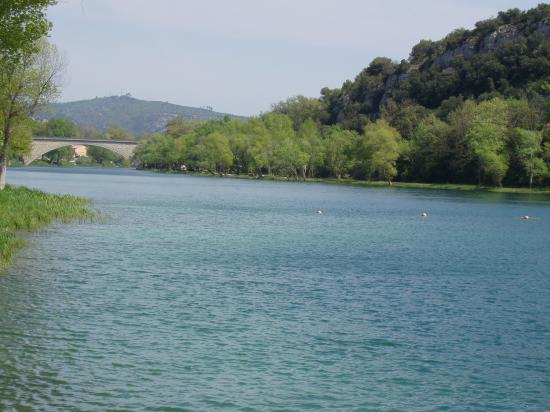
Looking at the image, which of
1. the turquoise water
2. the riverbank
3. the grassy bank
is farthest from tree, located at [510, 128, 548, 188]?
the grassy bank

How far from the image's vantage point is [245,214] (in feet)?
221

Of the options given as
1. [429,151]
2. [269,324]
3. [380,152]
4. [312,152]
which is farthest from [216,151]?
[269,324]

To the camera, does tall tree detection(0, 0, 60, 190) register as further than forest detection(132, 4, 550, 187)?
No

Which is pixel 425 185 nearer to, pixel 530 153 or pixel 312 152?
pixel 530 153

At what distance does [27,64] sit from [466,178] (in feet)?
328

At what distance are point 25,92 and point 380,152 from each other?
317 feet

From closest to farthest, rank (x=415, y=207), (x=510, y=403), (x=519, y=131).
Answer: (x=510, y=403) → (x=415, y=207) → (x=519, y=131)

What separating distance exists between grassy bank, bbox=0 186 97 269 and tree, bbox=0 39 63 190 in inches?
190

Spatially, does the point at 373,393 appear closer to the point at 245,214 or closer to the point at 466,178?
the point at 245,214

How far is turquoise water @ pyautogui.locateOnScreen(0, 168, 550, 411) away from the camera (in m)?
16.8

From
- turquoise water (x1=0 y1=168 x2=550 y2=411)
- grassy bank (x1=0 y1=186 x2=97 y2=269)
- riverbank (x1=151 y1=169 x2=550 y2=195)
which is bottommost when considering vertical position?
turquoise water (x1=0 y1=168 x2=550 y2=411)

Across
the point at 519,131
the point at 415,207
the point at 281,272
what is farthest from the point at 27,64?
the point at 519,131

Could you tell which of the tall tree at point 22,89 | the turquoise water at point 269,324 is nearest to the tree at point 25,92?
the tall tree at point 22,89

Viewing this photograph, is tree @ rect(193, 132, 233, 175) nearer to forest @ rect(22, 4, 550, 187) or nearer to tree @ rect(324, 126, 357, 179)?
forest @ rect(22, 4, 550, 187)
